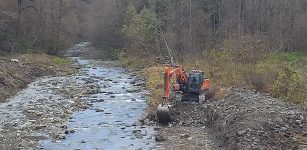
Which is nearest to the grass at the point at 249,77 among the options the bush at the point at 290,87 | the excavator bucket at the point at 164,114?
the bush at the point at 290,87

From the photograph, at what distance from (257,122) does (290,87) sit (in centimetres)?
600

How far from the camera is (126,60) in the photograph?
57.3 m

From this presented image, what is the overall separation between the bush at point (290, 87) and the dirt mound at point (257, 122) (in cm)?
86

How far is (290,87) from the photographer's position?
22.5 metres

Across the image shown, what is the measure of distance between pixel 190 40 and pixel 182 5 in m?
6.64

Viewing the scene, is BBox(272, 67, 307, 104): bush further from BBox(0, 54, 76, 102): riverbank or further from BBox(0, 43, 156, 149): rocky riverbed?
BBox(0, 54, 76, 102): riverbank

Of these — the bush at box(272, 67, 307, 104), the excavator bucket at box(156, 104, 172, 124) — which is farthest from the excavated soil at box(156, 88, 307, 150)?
the bush at box(272, 67, 307, 104)

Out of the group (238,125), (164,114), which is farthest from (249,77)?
(238,125)

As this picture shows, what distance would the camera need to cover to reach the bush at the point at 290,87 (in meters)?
22.3

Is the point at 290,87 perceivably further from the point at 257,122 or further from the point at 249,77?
the point at 257,122

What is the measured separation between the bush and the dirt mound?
86 cm

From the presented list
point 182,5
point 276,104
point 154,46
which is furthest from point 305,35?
point 276,104

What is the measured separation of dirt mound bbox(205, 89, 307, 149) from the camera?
51.6ft

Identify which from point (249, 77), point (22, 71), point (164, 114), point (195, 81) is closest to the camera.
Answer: point (164, 114)
